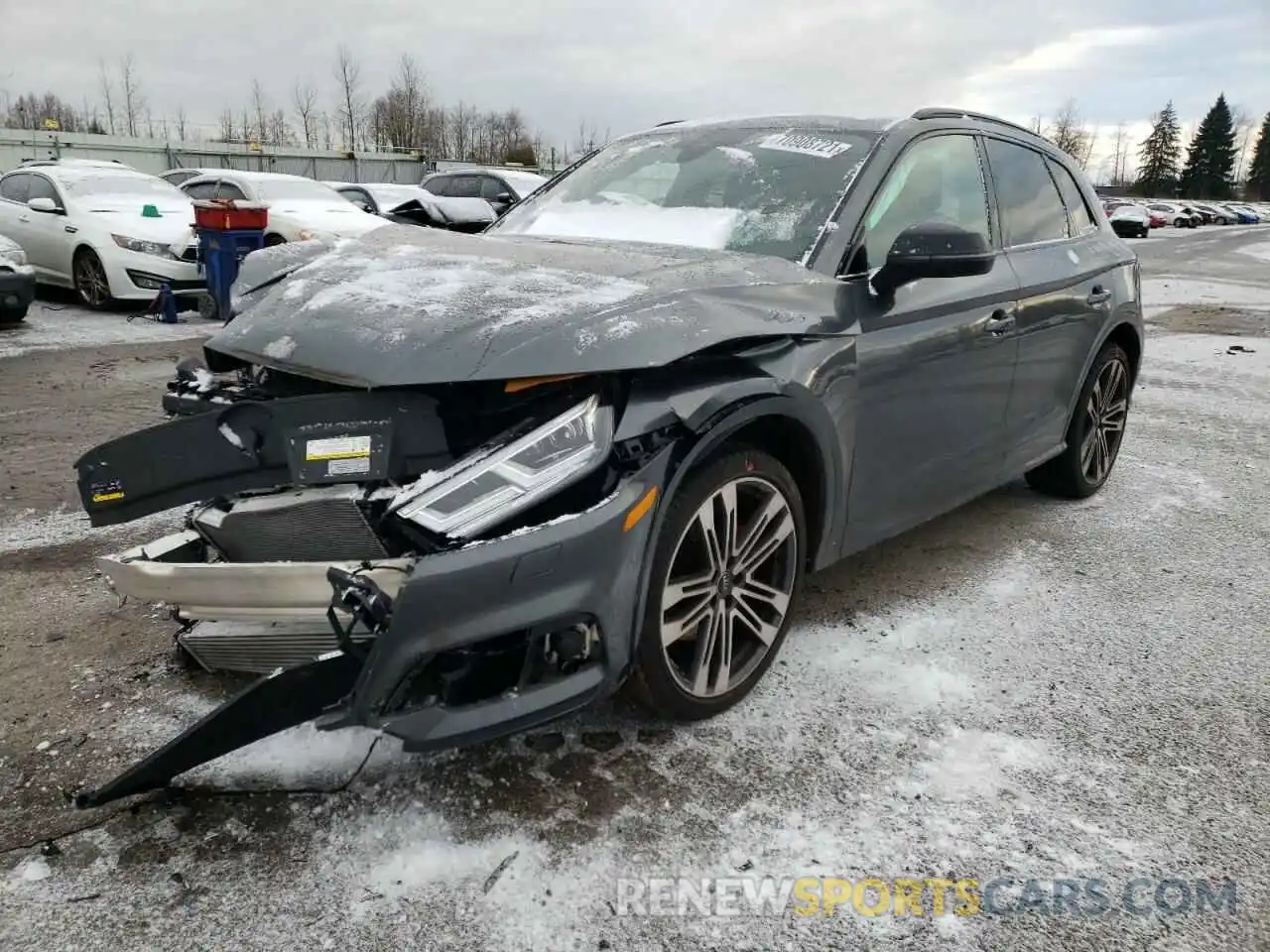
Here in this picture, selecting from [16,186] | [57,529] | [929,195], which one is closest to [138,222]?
[16,186]

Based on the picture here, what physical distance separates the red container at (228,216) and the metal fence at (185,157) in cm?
2925

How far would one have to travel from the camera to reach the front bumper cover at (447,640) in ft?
6.49

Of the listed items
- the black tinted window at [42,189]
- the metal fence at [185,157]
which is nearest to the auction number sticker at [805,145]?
the black tinted window at [42,189]

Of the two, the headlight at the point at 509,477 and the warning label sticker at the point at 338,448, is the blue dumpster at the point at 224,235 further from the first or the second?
the headlight at the point at 509,477

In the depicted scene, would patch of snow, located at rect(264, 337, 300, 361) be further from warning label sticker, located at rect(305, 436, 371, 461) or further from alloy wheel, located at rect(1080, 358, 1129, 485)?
alloy wheel, located at rect(1080, 358, 1129, 485)

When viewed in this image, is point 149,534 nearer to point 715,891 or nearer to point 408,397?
point 408,397

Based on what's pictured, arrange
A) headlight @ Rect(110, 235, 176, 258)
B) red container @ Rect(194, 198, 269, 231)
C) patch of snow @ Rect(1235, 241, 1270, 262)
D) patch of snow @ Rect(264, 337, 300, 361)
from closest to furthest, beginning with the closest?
1. patch of snow @ Rect(264, 337, 300, 361)
2. red container @ Rect(194, 198, 269, 231)
3. headlight @ Rect(110, 235, 176, 258)
4. patch of snow @ Rect(1235, 241, 1270, 262)

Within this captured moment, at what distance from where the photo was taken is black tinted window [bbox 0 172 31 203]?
37.8 ft

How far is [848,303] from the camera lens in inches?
115

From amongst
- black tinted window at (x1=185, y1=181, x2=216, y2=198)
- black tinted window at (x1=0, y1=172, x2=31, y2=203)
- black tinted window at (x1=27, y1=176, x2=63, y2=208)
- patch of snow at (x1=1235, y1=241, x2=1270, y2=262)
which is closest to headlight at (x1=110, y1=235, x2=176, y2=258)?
black tinted window at (x1=27, y1=176, x2=63, y2=208)

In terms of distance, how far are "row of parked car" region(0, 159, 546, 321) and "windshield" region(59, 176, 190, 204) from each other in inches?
0.5

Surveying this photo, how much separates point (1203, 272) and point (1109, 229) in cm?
1953

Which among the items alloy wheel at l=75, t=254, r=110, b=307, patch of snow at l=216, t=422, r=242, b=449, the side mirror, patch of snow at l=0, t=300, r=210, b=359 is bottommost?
patch of snow at l=0, t=300, r=210, b=359

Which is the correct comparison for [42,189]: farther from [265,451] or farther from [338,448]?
[338,448]
